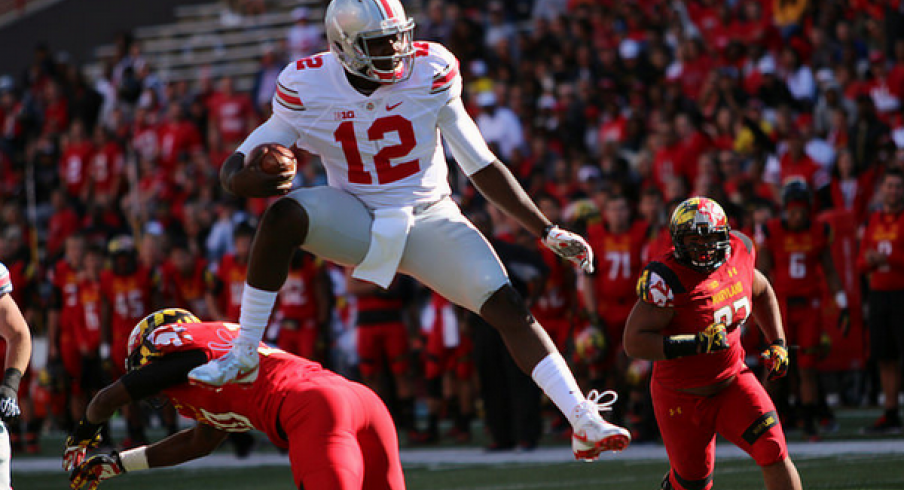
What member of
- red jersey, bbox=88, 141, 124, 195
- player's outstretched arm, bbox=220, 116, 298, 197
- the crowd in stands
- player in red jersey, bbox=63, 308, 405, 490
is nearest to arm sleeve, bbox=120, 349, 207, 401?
player in red jersey, bbox=63, 308, 405, 490

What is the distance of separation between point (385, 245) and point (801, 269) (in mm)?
5221

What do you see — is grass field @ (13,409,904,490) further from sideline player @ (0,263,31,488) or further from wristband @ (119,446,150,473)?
sideline player @ (0,263,31,488)

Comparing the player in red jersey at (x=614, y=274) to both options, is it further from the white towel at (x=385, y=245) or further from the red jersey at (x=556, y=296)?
the white towel at (x=385, y=245)

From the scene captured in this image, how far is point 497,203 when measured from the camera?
5.28 m

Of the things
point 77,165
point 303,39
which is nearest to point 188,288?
point 77,165

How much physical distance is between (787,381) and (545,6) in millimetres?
7542

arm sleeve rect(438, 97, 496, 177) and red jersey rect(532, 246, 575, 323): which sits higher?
arm sleeve rect(438, 97, 496, 177)

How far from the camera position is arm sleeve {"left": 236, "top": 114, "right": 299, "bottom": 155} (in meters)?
5.10

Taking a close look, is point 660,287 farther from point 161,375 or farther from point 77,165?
point 77,165

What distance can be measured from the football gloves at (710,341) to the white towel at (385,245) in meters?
1.43

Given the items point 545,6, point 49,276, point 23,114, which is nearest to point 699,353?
point 49,276

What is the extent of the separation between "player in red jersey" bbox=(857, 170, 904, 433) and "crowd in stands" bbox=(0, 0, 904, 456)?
13 centimetres

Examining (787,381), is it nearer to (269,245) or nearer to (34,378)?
(269,245)

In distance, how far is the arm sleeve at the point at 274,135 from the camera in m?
5.10
